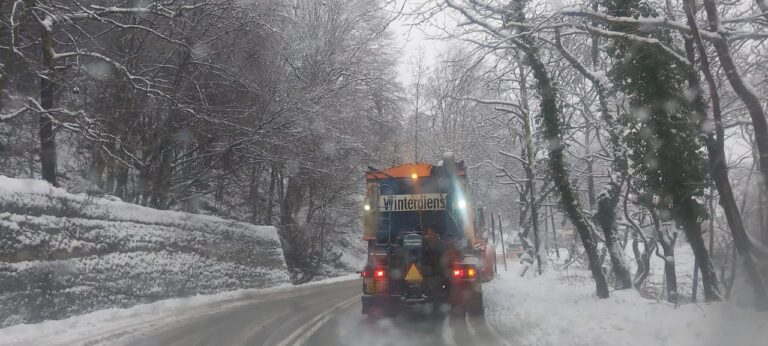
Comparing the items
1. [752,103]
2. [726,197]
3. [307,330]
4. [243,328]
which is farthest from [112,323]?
[752,103]

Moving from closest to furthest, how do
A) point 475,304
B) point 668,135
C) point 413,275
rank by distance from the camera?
point 668,135
point 413,275
point 475,304

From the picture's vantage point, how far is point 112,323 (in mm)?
9508

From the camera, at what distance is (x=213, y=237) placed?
15.5 m

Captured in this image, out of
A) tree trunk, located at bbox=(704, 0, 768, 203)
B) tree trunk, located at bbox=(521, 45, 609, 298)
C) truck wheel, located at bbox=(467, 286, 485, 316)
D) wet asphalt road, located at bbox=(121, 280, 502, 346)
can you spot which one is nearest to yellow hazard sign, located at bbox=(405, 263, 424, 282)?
wet asphalt road, located at bbox=(121, 280, 502, 346)

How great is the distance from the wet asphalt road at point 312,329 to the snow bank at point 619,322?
2.35 feet

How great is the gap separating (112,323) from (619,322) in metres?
8.40

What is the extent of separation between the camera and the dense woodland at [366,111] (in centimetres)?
835

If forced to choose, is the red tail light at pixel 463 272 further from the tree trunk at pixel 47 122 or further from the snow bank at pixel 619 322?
the tree trunk at pixel 47 122

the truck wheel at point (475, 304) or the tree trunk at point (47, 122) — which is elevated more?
the tree trunk at point (47, 122)

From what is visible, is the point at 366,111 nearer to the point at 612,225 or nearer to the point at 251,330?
the point at 612,225

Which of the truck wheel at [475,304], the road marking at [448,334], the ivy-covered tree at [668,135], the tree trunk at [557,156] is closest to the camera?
the road marking at [448,334]

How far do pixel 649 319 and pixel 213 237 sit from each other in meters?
11.7

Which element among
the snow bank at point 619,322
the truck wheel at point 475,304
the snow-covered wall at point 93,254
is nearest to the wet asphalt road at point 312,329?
the truck wheel at point 475,304

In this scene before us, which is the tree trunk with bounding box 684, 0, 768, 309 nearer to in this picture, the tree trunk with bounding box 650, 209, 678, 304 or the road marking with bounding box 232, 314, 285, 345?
the tree trunk with bounding box 650, 209, 678, 304
